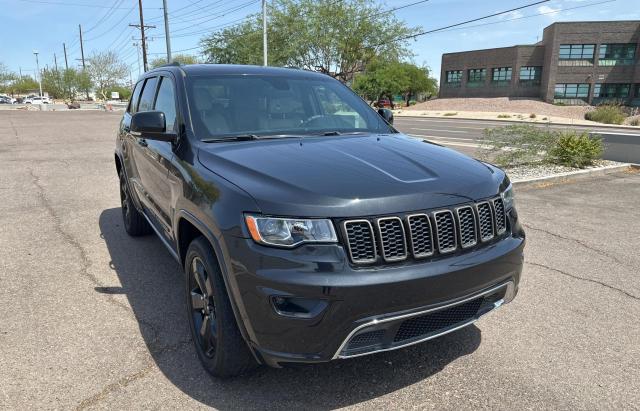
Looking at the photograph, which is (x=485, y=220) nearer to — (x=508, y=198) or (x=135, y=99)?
(x=508, y=198)

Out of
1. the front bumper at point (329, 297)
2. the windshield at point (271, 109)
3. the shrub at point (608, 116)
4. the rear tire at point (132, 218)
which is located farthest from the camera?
the shrub at point (608, 116)

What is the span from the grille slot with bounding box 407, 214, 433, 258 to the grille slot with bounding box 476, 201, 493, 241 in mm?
378

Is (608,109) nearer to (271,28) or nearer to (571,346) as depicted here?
(271,28)

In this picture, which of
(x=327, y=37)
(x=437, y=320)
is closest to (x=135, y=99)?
(x=437, y=320)

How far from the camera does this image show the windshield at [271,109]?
341cm

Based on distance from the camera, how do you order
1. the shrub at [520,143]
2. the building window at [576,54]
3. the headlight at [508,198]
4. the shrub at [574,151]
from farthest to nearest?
the building window at [576,54] < the shrub at [520,143] < the shrub at [574,151] < the headlight at [508,198]

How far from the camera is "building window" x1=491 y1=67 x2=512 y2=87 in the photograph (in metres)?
66.6

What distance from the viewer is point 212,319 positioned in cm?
278

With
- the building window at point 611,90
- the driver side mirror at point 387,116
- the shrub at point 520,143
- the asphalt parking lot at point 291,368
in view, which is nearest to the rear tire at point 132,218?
the asphalt parking lot at point 291,368

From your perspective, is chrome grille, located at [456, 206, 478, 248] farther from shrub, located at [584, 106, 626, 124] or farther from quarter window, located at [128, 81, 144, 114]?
shrub, located at [584, 106, 626, 124]

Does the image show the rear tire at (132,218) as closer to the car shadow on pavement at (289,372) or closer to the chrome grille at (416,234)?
the car shadow on pavement at (289,372)

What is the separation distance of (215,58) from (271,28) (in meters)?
9.80

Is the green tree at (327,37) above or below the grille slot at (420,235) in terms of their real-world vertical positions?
above

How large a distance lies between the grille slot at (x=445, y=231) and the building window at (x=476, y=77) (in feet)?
239
